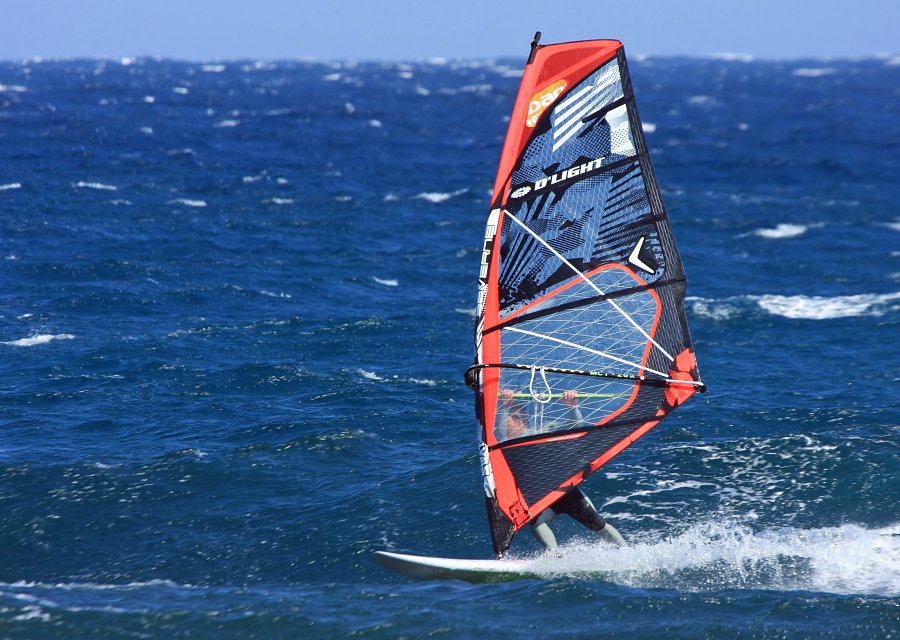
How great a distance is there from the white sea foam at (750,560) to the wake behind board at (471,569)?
5cm

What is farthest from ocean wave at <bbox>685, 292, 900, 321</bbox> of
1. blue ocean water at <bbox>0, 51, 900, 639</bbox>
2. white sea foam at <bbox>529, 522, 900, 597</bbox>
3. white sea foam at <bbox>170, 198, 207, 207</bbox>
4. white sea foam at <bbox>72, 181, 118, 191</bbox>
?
white sea foam at <bbox>72, 181, 118, 191</bbox>

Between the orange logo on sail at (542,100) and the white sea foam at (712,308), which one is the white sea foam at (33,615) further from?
the white sea foam at (712,308)

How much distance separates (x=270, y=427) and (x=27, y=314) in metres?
9.48

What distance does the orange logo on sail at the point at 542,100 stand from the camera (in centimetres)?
1255

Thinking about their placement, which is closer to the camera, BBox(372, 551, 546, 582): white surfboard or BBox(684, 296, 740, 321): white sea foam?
BBox(372, 551, 546, 582): white surfboard

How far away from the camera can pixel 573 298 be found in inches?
518

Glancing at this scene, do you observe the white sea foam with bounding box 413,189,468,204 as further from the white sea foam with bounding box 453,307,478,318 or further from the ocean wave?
the ocean wave

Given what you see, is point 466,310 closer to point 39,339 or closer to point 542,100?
point 39,339

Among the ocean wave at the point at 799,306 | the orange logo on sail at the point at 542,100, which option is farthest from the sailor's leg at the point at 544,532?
the ocean wave at the point at 799,306

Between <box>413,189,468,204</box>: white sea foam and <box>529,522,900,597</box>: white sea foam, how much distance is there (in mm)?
30519

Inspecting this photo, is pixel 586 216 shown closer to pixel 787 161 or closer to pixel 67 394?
pixel 67 394

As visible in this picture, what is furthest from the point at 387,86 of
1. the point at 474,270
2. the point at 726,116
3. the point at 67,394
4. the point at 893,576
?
the point at 893,576

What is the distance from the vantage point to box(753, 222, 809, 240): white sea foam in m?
38.9

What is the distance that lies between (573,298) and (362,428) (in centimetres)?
688
